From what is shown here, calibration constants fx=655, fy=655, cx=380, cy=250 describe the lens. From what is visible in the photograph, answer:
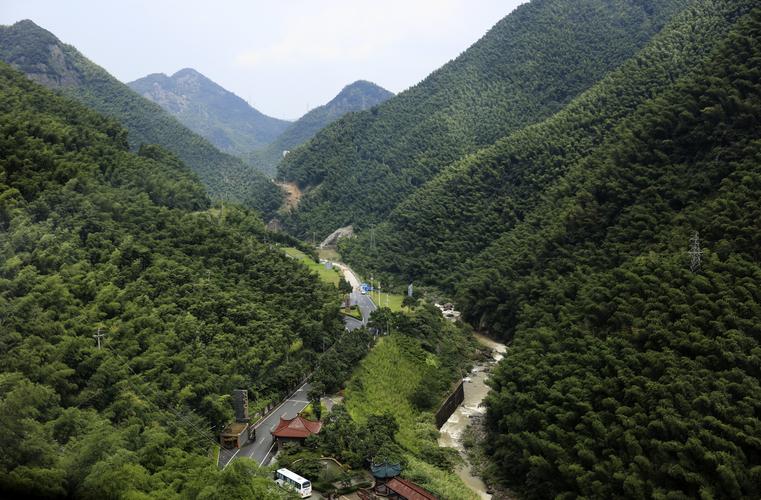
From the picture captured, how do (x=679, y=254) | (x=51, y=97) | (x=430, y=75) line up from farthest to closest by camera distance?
(x=430, y=75) → (x=51, y=97) → (x=679, y=254)

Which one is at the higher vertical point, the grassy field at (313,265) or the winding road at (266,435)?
the grassy field at (313,265)

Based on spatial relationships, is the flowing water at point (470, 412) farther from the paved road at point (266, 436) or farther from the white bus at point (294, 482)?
the white bus at point (294, 482)

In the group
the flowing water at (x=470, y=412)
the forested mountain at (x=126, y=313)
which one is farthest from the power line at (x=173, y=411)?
the flowing water at (x=470, y=412)

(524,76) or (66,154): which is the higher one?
(524,76)

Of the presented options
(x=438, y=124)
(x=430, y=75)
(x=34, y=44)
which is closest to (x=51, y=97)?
(x=438, y=124)

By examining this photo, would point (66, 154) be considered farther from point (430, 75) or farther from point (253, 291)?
point (430, 75)

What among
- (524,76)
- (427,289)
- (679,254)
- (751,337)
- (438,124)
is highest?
(524,76)

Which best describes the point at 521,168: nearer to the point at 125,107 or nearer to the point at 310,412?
the point at 310,412
